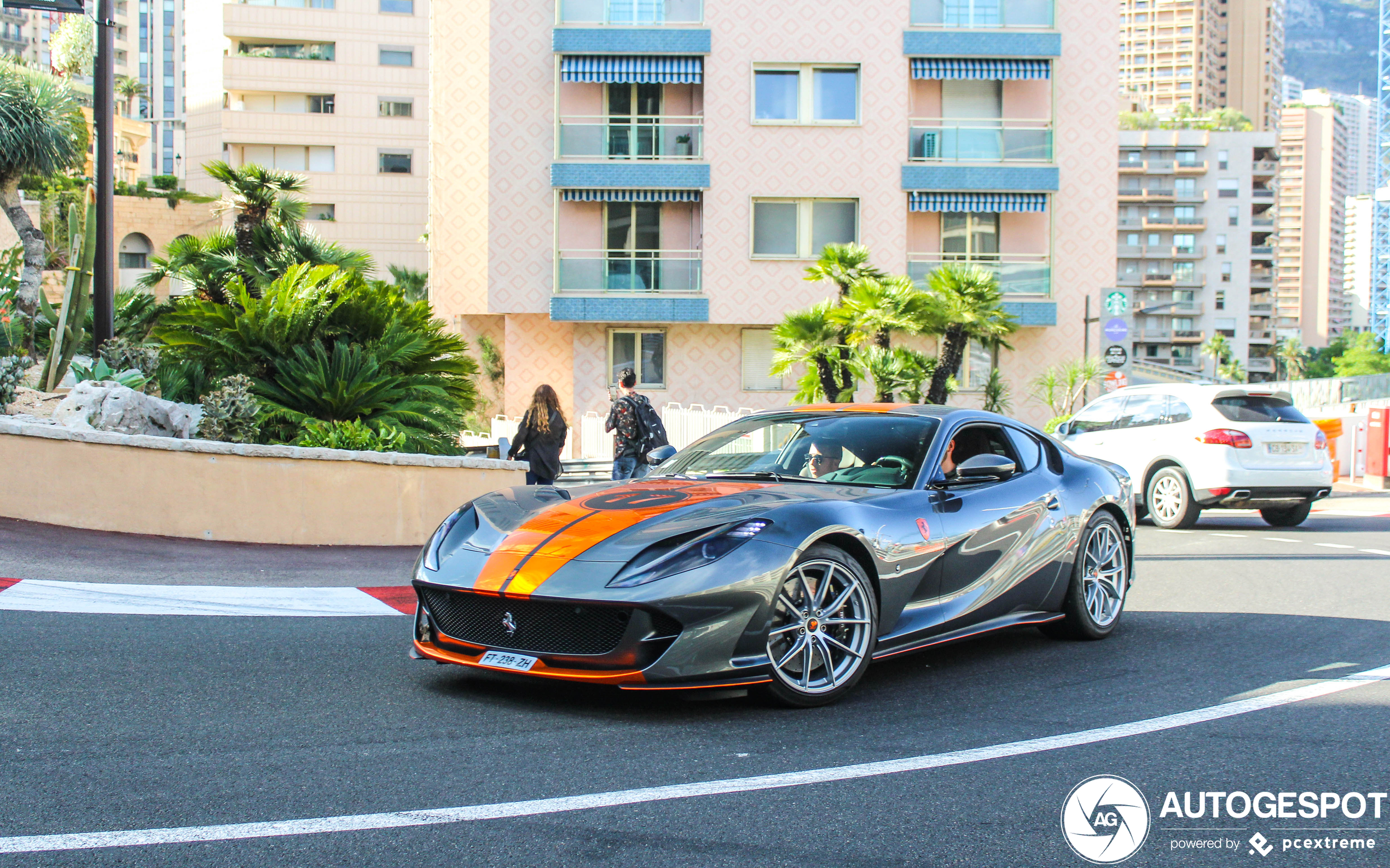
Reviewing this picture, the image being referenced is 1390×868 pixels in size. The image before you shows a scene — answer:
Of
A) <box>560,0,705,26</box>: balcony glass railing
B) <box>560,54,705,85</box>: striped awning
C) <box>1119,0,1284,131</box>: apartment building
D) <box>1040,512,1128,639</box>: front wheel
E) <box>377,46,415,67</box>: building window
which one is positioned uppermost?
<box>1119,0,1284,131</box>: apartment building

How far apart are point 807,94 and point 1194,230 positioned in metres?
89.0

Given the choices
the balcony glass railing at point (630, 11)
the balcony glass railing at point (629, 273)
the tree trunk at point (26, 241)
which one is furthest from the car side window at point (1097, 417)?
the tree trunk at point (26, 241)

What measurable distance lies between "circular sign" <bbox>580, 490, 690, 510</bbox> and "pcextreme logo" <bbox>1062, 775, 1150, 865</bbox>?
208 centimetres

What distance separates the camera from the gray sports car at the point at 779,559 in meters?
4.66

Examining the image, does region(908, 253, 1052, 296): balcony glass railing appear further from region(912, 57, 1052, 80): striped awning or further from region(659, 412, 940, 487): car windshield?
region(659, 412, 940, 487): car windshield

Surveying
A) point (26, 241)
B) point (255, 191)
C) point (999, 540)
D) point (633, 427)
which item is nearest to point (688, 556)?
point (999, 540)

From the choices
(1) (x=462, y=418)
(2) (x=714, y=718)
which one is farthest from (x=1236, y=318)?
(2) (x=714, y=718)

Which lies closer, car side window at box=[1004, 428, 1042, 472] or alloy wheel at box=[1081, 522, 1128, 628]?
car side window at box=[1004, 428, 1042, 472]

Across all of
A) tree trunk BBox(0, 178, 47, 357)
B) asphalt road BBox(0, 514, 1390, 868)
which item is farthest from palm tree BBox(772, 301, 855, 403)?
tree trunk BBox(0, 178, 47, 357)

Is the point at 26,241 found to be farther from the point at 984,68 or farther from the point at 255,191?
the point at 984,68

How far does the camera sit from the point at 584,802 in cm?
369

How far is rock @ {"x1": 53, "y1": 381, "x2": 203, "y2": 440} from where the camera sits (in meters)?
10.7

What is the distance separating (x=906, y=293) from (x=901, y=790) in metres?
17.3

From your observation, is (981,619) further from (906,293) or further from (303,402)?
(906,293)
